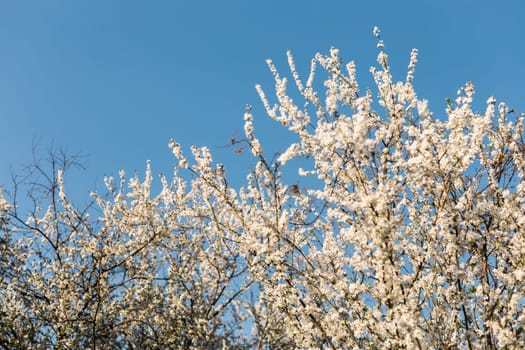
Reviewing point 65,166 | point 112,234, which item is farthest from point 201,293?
point 65,166

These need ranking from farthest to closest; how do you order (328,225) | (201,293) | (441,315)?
(201,293), (328,225), (441,315)

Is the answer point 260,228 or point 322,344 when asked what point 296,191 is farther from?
point 322,344

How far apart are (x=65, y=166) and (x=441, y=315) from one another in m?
6.98

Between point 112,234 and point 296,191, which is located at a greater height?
point 112,234

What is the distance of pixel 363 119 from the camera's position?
4.24 metres

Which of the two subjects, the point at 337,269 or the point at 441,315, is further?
the point at 337,269

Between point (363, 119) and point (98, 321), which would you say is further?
point (98, 321)

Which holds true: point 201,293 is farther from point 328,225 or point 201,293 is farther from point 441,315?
point 441,315

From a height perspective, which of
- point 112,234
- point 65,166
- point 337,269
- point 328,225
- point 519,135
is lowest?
point 337,269

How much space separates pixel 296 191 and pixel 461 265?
1784mm

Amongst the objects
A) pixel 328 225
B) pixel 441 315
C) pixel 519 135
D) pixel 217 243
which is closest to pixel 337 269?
pixel 328 225

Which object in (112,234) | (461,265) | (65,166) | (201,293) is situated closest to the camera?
(461,265)

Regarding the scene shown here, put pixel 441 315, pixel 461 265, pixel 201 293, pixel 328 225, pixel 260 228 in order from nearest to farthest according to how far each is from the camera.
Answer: pixel 461 265
pixel 441 315
pixel 260 228
pixel 328 225
pixel 201 293

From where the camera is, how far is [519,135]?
5.08 m
